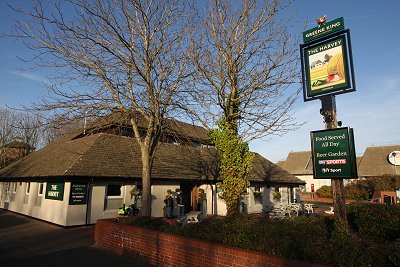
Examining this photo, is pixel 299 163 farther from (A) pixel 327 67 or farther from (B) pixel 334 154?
(B) pixel 334 154

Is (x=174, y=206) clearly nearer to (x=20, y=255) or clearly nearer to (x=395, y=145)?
(x=20, y=255)

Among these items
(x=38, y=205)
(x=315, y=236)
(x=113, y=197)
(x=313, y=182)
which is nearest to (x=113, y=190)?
(x=113, y=197)

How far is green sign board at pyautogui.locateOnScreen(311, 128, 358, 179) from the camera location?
6930 millimetres

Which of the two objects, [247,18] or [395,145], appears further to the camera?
[395,145]

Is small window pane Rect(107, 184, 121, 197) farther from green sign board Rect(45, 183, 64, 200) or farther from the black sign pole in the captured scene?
the black sign pole

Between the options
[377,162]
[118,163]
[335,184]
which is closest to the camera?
[335,184]

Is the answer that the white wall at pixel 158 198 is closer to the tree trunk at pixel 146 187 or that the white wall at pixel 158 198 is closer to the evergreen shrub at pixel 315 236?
the tree trunk at pixel 146 187

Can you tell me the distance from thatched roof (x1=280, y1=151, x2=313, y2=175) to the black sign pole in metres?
48.1

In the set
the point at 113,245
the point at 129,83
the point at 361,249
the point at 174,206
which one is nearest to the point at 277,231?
the point at 361,249

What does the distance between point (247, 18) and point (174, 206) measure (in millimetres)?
11844

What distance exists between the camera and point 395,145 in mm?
49219

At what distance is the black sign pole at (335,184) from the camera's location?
7031mm

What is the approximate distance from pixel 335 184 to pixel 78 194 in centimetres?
1235

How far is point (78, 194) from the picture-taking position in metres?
15.0
